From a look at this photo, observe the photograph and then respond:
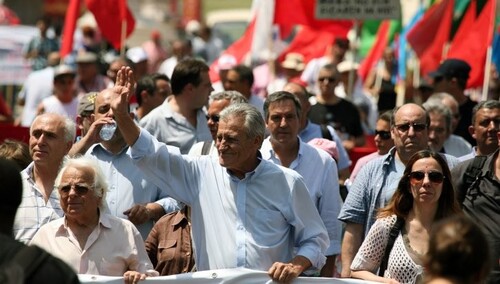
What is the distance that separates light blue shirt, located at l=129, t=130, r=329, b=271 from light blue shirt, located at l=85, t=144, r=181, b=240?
1081mm

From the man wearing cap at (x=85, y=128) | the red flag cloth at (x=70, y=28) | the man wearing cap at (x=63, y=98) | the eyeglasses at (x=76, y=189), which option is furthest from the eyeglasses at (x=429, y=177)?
the red flag cloth at (x=70, y=28)

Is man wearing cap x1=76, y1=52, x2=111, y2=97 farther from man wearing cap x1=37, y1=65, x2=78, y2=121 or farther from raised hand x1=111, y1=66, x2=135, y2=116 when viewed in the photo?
raised hand x1=111, y1=66, x2=135, y2=116

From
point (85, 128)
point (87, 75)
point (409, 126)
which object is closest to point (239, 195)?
point (409, 126)

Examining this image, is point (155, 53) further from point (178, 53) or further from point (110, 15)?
point (110, 15)

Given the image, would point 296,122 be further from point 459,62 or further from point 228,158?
point 459,62

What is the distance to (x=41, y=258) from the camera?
18.9 feet

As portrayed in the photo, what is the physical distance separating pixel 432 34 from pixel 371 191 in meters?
8.09

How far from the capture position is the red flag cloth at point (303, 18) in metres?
17.3

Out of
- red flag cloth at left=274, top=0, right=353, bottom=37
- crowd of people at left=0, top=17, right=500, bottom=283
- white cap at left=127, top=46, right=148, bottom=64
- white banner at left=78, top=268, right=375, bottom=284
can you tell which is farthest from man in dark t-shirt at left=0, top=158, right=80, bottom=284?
white cap at left=127, top=46, right=148, bottom=64

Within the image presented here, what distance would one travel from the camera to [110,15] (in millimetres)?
17938

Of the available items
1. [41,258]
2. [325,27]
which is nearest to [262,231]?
[41,258]

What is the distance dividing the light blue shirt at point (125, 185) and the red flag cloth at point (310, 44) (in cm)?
1021

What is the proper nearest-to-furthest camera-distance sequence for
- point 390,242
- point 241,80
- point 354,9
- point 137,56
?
point 390,242
point 241,80
point 354,9
point 137,56

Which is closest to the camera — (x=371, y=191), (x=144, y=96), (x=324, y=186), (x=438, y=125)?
(x=371, y=191)
